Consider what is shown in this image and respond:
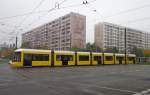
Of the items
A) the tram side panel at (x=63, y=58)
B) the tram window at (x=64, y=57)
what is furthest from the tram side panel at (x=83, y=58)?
the tram window at (x=64, y=57)

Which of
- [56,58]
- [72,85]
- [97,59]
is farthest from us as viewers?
[97,59]

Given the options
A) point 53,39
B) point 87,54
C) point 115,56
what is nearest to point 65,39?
point 53,39

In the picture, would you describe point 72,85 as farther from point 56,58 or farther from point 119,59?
point 119,59

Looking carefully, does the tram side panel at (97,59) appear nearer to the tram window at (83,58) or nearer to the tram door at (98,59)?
the tram door at (98,59)

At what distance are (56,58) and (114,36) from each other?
9435 centimetres

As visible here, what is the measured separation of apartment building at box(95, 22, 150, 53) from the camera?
112556 mm

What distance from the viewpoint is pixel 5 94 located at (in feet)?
29.8

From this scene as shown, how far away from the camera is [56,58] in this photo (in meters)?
36.0

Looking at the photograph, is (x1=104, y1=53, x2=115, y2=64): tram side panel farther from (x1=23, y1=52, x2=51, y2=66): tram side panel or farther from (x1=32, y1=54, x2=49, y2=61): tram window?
(x1=32, y1=54, x2=49, y2=61): tram window

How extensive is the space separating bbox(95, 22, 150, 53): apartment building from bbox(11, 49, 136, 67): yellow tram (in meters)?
63.7

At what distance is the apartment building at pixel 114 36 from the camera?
112556 mm

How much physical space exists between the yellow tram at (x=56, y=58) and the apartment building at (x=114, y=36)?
209 feet

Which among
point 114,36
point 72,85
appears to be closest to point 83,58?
point 72,85

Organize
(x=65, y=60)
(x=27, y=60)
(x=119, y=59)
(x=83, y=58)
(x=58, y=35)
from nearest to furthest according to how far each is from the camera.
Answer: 1. (x=27, y=60)
2. (x=65, y=60)
3. (x=83, y=58)
4. (x=119, y=59)
5. (x=58, y=35)
